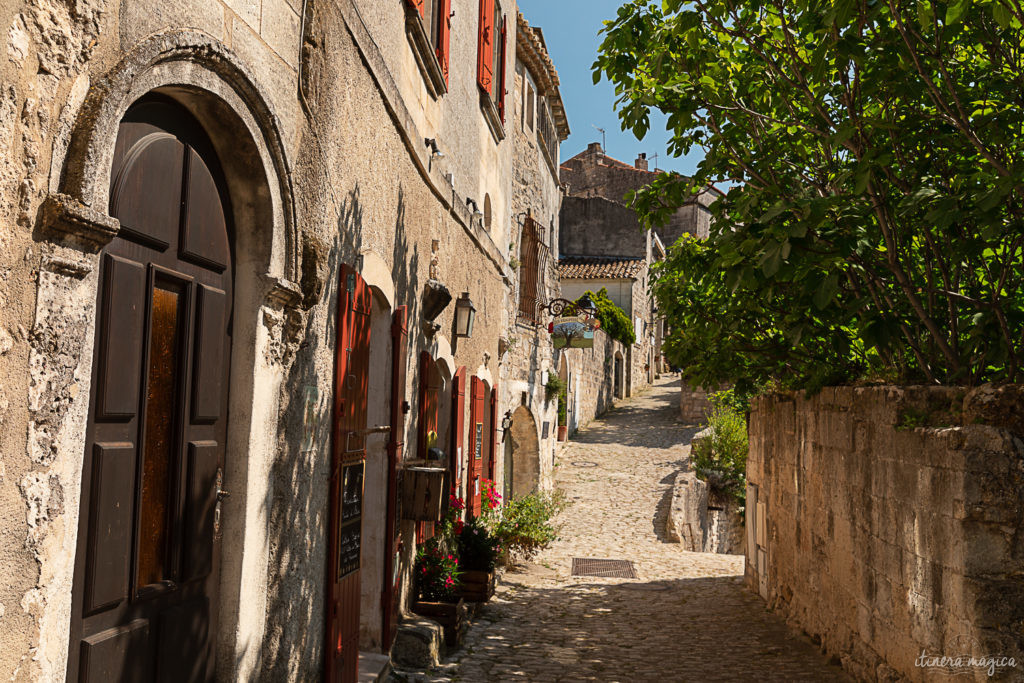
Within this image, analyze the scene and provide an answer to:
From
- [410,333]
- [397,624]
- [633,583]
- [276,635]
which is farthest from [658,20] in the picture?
[633,583]

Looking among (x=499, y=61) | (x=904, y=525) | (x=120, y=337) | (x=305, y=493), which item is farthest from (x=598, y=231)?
(x=120, y=337)

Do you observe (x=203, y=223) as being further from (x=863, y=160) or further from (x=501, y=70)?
(x=501, y=70)

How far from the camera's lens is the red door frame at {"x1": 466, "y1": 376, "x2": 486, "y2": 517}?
323 inches

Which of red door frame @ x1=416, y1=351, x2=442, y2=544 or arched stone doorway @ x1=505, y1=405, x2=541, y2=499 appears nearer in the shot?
red door frame @ x1=416, y1=351, x2=442, y2=544

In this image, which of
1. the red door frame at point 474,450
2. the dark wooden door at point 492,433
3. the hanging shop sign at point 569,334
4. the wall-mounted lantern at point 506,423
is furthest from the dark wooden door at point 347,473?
the hanging shop sign at point 569,334

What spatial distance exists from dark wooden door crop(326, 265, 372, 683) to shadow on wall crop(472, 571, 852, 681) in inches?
64.5

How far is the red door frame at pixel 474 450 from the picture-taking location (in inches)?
323

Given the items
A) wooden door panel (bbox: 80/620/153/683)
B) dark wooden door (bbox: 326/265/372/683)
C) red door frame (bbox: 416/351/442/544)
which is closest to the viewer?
wooden door panel (bbox: 80/620/153/683)

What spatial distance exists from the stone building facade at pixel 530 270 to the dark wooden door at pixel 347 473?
6.54 m

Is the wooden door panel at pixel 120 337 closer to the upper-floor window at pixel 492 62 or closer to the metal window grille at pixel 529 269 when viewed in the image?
the upper-floor window at pixel 492 62

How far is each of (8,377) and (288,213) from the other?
59.9 inches

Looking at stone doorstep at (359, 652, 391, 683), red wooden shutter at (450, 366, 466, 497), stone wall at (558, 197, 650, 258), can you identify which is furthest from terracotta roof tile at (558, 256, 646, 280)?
stone doorstep at (359, 652, 391, 683)

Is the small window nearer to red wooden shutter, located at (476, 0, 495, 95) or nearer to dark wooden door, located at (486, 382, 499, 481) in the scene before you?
red wooden shutter, located at (476, 0, 495, 95)

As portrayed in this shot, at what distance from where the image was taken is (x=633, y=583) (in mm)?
9641
